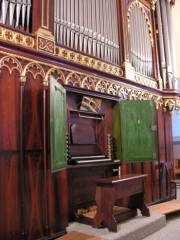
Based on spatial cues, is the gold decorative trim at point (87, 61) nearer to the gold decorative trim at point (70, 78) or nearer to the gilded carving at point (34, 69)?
the gold decorative trim at point (70, 78)

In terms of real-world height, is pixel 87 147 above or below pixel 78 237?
above

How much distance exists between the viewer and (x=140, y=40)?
6.09 meters

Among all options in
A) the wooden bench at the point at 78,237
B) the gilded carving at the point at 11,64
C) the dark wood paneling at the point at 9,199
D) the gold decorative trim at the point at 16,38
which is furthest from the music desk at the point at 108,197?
the gold decorative trim at the point at 16,38

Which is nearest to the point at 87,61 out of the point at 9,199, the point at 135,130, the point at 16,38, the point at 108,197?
the point at 16,38

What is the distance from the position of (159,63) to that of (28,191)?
15.4ft

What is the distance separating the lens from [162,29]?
6832 millimetres

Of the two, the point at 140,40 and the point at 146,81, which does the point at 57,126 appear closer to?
the point at 146,81

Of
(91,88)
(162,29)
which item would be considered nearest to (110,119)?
(91,88)

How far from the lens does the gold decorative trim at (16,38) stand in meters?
3.47

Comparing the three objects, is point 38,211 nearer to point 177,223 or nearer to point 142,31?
point 177,223

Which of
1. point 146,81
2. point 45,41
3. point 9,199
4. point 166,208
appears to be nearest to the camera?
point 9,199

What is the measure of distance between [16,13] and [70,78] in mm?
1208

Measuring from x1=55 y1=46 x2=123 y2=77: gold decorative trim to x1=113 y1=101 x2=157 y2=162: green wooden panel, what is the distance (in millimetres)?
655

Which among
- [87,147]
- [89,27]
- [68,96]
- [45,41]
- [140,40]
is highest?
[140,40]
